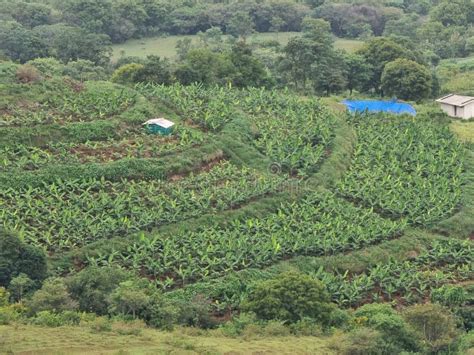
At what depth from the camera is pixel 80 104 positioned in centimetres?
4647

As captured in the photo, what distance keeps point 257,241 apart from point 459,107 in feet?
76.2

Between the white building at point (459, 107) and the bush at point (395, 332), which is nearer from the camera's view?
the bush at point (395, 332)

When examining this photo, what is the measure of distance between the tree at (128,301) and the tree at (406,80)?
31984mm

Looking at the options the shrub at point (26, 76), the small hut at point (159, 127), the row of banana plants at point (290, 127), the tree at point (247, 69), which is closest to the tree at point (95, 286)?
the small hut at point (159, 127)

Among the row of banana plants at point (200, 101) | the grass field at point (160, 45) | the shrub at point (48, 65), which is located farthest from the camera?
the grass field at point (160, 45)

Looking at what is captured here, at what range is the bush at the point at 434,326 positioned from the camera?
102ft

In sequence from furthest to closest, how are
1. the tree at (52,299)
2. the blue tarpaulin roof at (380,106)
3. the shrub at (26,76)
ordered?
1. the blue tarpaulin roof at (380,106)
2. the shrub at (26,76)
3. the tree at (52,299)

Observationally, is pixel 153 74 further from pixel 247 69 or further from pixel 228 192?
pixel 228 192

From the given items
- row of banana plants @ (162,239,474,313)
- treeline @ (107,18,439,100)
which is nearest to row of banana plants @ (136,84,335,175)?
treeline @ (107,18,439,100)

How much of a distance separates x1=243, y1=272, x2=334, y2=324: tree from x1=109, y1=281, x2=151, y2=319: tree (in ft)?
11.8

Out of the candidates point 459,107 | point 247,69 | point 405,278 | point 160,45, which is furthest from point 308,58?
point 160,45

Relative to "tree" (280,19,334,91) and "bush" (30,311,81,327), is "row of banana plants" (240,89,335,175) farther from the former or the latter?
"bush" (30,311,81,327)

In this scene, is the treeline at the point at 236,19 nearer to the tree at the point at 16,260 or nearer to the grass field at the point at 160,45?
the grass field at the point at 160,45

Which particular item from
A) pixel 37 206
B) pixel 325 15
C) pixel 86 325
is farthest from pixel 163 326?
pixel 325 15
